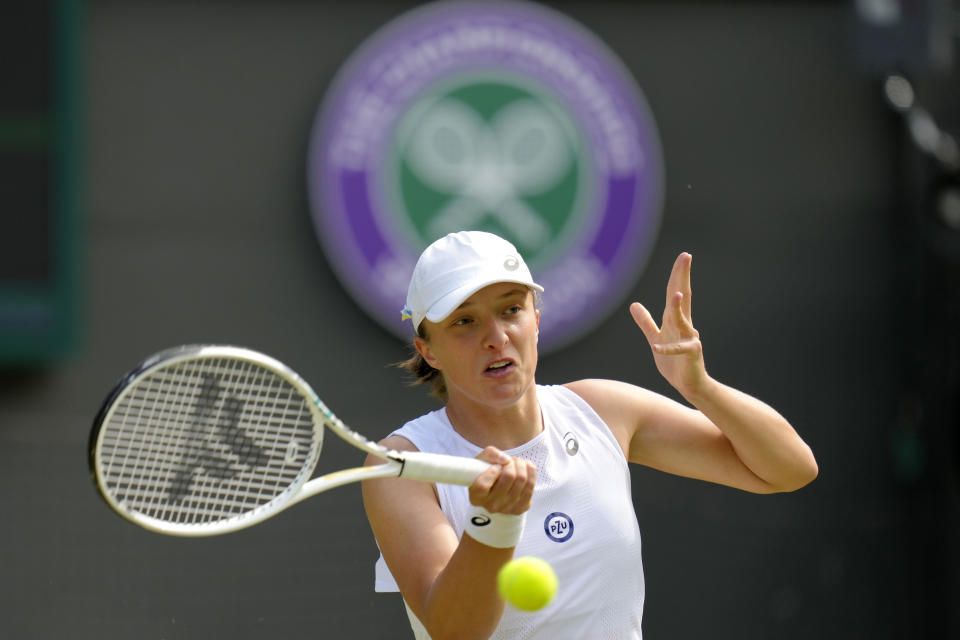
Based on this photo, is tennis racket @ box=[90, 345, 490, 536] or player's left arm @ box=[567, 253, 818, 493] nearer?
tennis racket @ box=[90, 345, 490, 536]

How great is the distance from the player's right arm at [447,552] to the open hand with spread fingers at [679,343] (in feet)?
1.35

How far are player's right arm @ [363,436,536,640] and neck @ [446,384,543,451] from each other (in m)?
0.16

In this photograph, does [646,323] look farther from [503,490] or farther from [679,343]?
[503,490]

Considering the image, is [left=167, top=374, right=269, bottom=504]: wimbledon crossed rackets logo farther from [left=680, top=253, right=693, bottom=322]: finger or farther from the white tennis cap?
[left=680, top=253, right=693, bottom=322]: finger

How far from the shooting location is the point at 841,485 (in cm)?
632

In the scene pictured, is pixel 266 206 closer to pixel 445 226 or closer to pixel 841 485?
pixel 445 226

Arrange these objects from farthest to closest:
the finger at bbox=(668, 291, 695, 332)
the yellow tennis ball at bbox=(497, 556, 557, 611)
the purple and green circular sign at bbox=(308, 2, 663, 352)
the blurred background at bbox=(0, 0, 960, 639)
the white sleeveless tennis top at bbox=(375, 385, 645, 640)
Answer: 1. the purple and green circular sign at bbox=(308, 2, 663, 352)
2. the blurred background at bbox=(0, 0, 960, 639)
3. the finger at bbox=(668, 291, 695, 332)
4. the white sleeveless tennis top at bbox=(375, 385, 645, 640)
5. the yellow tennis ball at bbox=(497, 556, 557, 611)

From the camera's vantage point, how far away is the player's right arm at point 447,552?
90.0 inches

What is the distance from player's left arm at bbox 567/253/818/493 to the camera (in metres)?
2.58

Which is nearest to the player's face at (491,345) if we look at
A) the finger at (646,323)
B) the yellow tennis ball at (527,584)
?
the finger at (646,323)

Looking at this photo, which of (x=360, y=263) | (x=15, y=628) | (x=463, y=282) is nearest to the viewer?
(x=463, y=282)

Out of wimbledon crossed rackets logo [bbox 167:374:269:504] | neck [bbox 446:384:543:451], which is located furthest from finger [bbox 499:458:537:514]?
wimbledon crossed rackets logo [bbox 167:374:269:504]

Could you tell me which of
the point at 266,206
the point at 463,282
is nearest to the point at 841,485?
the point at 266,206

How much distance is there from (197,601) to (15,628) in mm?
731
